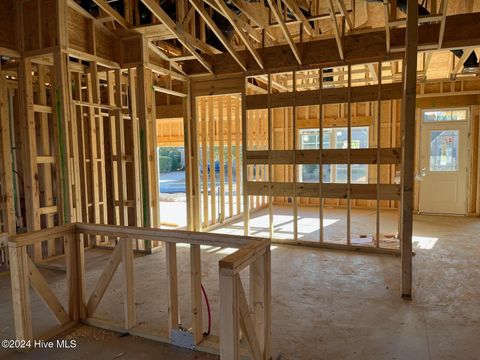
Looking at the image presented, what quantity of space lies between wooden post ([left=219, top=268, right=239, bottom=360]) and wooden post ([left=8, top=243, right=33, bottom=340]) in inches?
66.9

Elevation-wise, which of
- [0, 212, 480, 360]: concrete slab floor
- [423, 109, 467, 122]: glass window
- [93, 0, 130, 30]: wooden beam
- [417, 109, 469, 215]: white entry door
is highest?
[93, 0, 130, 30]: wooden beam

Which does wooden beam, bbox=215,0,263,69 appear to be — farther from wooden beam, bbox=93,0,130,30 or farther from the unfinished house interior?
wooden beam, bbox=93,0,130,30

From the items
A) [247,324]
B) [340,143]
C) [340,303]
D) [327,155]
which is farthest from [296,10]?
[340,143]

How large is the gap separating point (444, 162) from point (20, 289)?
901 cm

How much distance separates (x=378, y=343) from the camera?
2.80 meters

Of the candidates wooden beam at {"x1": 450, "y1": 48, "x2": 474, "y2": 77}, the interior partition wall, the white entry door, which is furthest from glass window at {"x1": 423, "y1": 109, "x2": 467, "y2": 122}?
wooden beam at {"x1": 450, "y1": 48, "x2": 474, "y2": 77}

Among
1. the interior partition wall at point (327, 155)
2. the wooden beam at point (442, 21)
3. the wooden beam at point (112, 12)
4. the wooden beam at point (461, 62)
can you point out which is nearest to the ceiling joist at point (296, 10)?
the interior partition wall at point (327, 155)

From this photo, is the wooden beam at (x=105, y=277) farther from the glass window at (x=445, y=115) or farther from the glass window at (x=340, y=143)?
the glass window at (x=445, y=115)

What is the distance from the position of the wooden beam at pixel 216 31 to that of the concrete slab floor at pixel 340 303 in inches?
120

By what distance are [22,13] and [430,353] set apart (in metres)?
5.83

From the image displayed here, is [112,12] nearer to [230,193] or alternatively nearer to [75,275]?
[75,275]

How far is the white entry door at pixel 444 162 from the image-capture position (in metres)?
Result: 8.39

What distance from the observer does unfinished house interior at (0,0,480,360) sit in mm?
2768

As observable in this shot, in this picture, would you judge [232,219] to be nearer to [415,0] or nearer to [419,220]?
[419,220]
